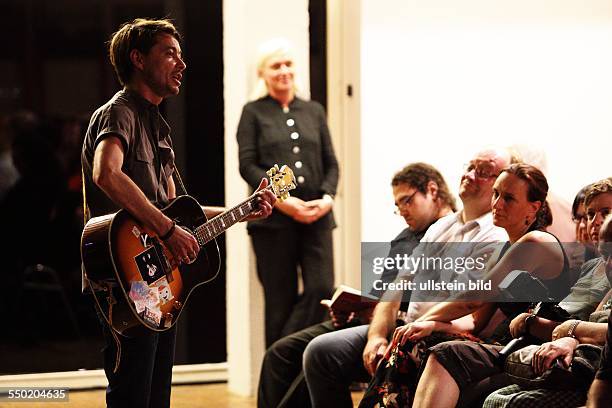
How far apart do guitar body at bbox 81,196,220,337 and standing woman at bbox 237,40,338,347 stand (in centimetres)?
164

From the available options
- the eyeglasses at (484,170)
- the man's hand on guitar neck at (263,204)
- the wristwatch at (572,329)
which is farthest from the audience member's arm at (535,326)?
the man's hand on guitar neck at (263,204)

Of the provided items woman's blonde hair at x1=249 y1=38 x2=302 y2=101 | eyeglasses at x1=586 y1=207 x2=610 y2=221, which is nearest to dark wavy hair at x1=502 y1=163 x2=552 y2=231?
eyeglasses at x1=586 y1=207 x2=610 y2=221

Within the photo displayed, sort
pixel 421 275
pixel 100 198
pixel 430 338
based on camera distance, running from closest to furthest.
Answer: pixel 100 198 < pixel 430 338 < pixel 421 275

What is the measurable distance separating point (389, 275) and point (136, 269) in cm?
146

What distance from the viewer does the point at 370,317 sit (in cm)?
471

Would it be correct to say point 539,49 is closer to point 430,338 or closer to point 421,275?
point 421,275

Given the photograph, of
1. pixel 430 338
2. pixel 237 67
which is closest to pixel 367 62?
pixel 237 67

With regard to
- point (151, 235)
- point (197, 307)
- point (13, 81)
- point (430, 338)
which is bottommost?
point (197, 307)

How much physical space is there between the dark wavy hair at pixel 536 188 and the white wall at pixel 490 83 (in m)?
0.26

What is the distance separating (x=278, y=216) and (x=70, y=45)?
4.41 feet

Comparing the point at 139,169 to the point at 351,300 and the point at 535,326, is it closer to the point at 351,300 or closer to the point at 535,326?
the point at 535,326

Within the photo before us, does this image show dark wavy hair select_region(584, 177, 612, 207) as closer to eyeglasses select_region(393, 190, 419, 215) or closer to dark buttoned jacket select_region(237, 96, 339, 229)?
eyeglasses select_region(393, 190, 419, 215)

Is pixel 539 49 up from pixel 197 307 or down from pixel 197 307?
up

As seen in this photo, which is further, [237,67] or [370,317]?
[237,67]
